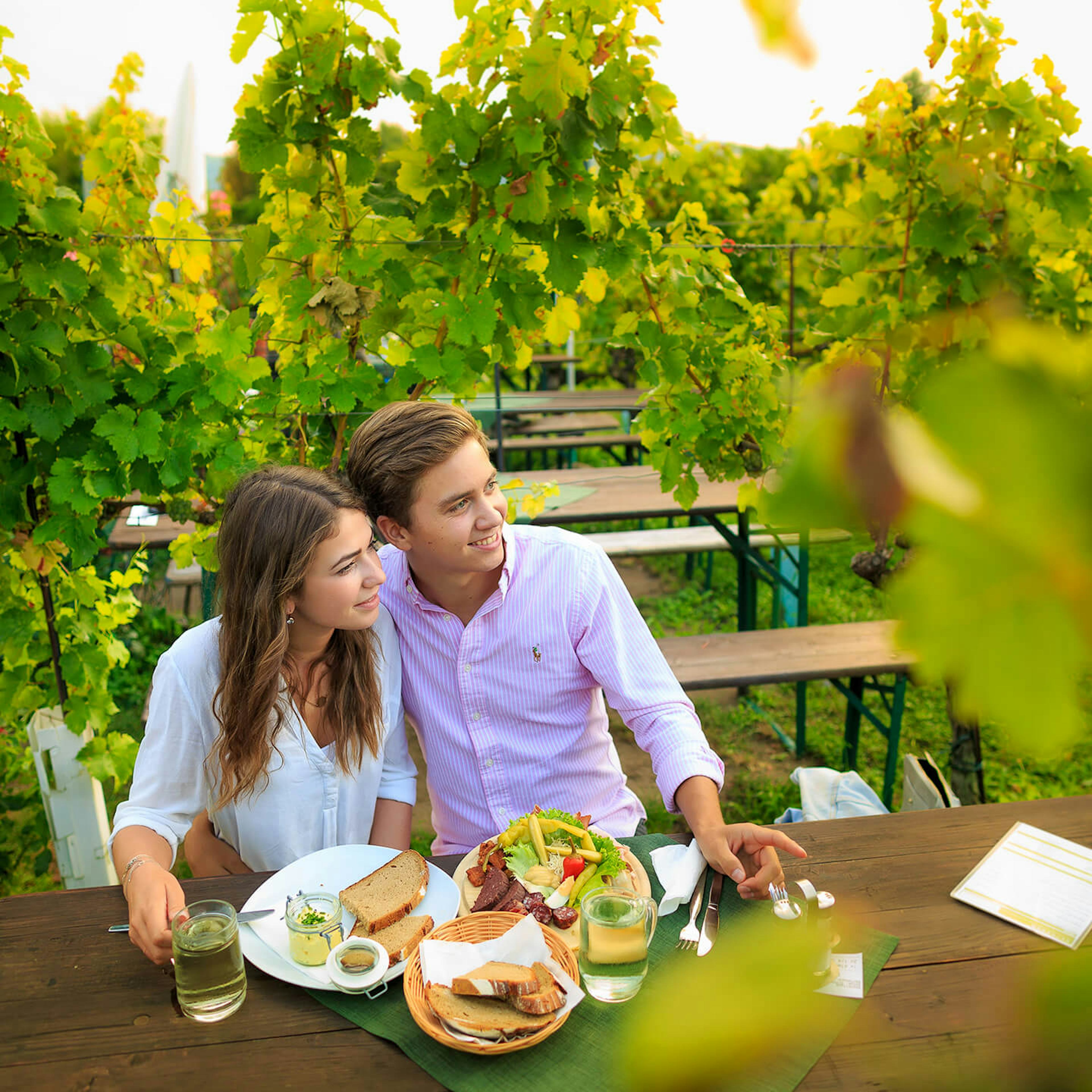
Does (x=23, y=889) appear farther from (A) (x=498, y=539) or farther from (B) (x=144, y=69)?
(B) (x=144, y=69)

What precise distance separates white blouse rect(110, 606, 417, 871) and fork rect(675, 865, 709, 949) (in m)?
0.65

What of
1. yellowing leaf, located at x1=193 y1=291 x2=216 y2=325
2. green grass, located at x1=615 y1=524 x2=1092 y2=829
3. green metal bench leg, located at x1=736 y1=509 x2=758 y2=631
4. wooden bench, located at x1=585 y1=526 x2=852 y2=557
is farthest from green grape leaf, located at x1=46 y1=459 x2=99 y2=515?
green metal bench leg, located at x1=736 y1=509 x2=758 y2=631

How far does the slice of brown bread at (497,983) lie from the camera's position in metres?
1.09

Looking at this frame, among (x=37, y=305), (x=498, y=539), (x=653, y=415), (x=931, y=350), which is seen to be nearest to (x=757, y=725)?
(x=653, y=415)

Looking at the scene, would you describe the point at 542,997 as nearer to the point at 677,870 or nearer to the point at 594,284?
the point at 677,870

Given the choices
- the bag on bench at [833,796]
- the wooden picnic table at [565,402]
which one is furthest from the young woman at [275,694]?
the wooden picnic table at [565,402]

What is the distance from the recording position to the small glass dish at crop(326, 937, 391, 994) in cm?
115

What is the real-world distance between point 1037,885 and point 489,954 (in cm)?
80

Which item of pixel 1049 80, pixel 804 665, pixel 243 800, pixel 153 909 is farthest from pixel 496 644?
pixel 1049 80

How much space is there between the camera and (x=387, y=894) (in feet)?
4.37

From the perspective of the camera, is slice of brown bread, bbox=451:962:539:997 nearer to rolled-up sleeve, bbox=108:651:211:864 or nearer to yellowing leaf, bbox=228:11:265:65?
rolled-up sleeve, bbox=108:651:211:864

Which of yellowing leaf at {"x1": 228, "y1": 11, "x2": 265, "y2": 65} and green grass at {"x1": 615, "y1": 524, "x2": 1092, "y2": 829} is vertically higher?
yellowing leaf at {"x1": 228, "y1": 11, "x2": 265, "y2": 65}

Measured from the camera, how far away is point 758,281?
5.96 metres

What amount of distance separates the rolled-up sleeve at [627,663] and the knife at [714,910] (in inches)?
14.3
